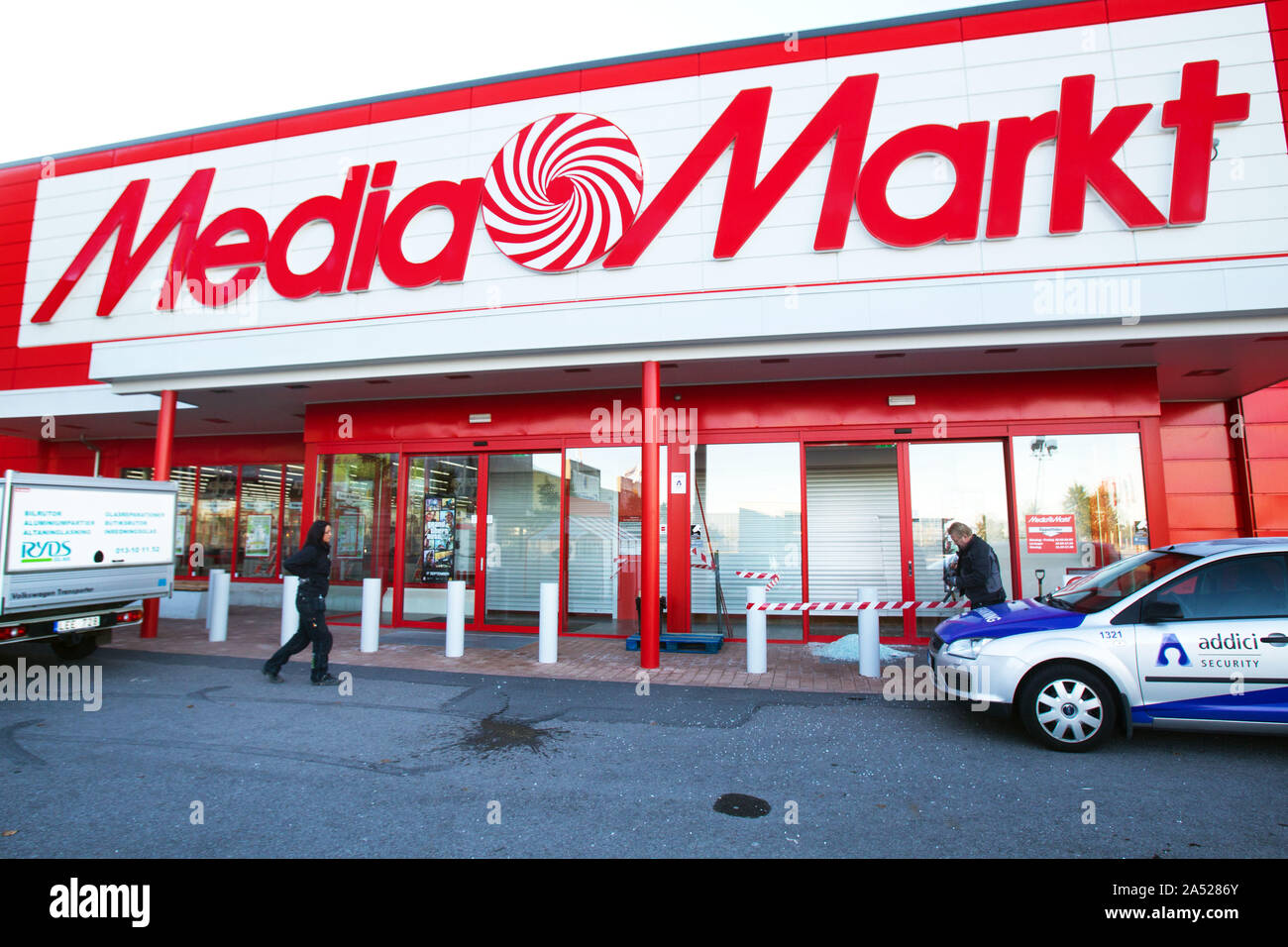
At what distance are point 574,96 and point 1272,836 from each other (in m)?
10.9

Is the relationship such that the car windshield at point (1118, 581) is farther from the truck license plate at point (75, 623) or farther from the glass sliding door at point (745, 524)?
the truck license plate at point (75, 623)

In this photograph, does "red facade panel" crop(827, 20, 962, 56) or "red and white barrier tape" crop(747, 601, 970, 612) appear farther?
"red facade panel" crop(827, 20, 962, 56)

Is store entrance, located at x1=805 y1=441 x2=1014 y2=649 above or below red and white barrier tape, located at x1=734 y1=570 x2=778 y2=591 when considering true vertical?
above

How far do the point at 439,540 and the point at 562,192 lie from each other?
6008 millimetres

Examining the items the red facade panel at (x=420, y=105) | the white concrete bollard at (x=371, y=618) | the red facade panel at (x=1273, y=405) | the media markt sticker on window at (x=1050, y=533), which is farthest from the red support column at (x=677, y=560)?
the red facade panel at (x=1273, y=405)

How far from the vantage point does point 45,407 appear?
12.7 meters

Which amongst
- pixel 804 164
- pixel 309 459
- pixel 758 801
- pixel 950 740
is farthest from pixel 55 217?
pixel 950 740

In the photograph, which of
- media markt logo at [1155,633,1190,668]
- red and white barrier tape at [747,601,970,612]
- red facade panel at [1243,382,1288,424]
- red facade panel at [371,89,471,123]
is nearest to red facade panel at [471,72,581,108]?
red facade panel at [371,89,471,123]

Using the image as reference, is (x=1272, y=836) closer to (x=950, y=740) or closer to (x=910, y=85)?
(x=950, y=740)

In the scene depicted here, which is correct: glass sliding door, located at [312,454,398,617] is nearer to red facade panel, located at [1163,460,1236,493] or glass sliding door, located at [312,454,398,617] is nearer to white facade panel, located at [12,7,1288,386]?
white facade panel, located at [12,7,1288,386]

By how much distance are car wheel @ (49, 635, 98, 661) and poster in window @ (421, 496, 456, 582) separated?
443 centimetres

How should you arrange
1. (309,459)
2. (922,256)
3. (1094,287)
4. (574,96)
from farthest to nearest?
(309,459)
(574,96)
(922,256)
(1094,287)

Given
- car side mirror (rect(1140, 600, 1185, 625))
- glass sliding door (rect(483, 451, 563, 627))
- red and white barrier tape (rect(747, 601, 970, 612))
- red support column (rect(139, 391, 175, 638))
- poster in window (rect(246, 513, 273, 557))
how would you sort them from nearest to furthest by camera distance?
1. car side mirror (rect(1140, 600, 1185, 625))
2. red and white barrier tape (rect(747, 601, 970, 612))
3. red support column (rect(139, 391, 175, 638))
4. glass sliding door (rect(483, 451, 563, 627))
5. poster in window (rect(246, 513, 273, 557))

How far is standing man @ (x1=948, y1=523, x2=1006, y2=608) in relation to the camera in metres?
7.03
